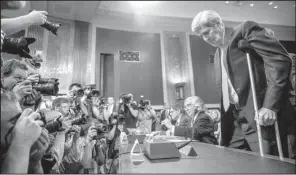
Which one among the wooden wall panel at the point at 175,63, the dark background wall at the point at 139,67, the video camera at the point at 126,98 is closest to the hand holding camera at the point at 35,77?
the video camera at the point at 126,98

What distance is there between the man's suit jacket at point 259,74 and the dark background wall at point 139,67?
334 cm

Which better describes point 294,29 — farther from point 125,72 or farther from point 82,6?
point 82,6

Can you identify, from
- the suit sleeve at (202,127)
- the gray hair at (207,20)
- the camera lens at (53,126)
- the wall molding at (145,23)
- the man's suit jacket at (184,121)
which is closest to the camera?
the camera lens at (53,126)

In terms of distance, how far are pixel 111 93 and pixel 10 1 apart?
344 centimetres

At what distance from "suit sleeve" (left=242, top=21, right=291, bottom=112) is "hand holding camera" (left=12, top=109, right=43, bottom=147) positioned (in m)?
0.69

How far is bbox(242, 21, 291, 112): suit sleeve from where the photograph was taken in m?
0.60

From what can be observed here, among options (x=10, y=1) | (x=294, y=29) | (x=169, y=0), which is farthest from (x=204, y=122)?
(x=294, y=29)

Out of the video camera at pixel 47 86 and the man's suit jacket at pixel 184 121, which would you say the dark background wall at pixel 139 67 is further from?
the video camera at pixel 47 86

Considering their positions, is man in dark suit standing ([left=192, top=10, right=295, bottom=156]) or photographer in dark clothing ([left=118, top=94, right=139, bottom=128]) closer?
man in dark suit standing ([left=192, top=10, right=295, bottom=156])

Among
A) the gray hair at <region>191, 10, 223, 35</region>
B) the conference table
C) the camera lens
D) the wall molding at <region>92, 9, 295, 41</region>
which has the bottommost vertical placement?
the conference table

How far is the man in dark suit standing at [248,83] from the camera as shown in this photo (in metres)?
0.61

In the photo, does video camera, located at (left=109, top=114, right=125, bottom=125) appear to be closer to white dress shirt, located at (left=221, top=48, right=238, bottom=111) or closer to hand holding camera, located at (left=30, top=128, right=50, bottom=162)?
white dress shirt, located at (left=221, top=48, right=238, bottom=111)

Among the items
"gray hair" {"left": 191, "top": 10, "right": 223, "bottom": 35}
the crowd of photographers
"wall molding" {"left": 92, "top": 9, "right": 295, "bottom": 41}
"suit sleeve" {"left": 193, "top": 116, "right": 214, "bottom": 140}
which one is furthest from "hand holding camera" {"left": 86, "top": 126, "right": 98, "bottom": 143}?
"wall molding" {"left": 92, "top": 9, "right": 295, "bottom": 41}

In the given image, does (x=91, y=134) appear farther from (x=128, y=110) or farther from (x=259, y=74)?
(x=259, y=74)
